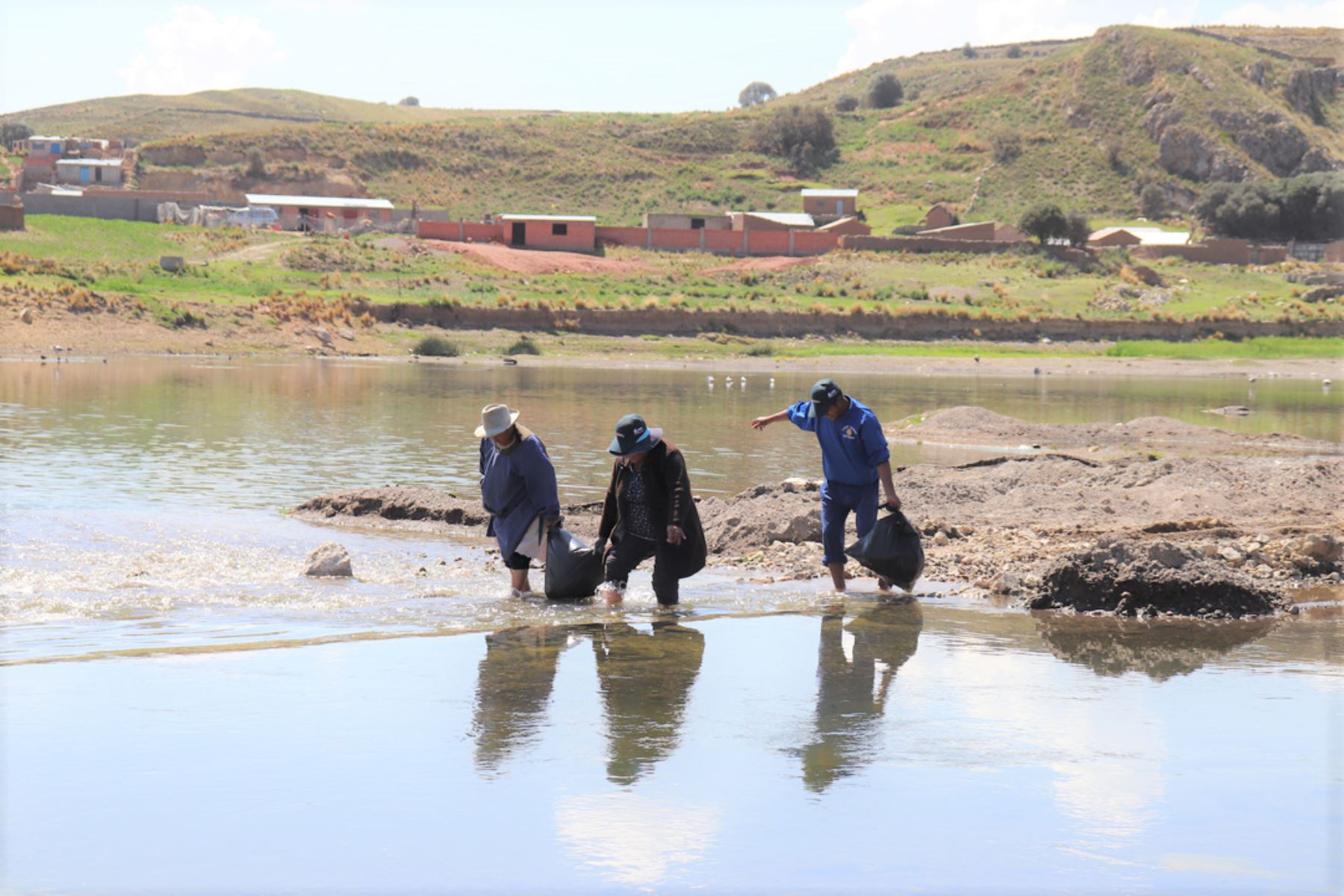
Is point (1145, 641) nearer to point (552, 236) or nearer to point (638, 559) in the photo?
point (638, 559)

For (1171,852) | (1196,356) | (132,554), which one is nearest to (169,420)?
(132,554)

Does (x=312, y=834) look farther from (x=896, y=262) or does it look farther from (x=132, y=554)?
(x=896, y=262)

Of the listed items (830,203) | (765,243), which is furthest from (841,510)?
(830,203)

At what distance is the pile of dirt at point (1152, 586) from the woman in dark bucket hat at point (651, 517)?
8.43 feet

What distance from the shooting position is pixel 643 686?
8031mm

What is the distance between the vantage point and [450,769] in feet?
21.0

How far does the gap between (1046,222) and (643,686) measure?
7604 centimetres

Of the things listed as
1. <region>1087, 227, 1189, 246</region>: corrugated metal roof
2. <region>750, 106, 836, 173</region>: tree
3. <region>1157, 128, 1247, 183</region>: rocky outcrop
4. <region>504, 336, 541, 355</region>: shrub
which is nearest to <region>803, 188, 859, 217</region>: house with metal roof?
<region>1087, 227, 1189, 246</region>: corrugated metal roof

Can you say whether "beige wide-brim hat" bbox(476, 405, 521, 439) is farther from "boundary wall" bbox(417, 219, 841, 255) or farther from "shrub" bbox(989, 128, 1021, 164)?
"shrub" bbox(989, 128, 1021, 164)

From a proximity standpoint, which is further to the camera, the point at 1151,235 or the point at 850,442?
the point at 1151,235

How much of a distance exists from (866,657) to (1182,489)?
7.74m

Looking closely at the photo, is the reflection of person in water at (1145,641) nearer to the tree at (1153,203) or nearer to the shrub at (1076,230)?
the shrub at (1076,230)

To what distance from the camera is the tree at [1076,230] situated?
8038 cm

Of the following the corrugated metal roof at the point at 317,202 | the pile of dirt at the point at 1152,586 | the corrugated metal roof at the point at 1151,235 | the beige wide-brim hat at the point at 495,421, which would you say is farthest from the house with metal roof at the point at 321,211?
the pile of dirt at the point at 1152,586
